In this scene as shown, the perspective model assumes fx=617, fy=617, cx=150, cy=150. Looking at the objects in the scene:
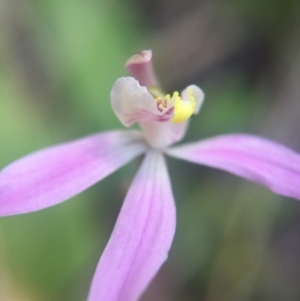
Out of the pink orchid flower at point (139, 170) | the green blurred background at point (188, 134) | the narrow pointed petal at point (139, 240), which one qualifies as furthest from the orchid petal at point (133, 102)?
the green blurred background at point (188, 134)

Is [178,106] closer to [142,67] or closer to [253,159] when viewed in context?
[142,67]

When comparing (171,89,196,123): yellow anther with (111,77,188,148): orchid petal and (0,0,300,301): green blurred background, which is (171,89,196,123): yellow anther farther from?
(0,0,300,301): green blurred background

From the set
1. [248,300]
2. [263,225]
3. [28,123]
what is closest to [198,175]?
[263,225]

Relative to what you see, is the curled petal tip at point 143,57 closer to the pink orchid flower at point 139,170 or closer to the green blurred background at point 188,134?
the pink orchid flower at point 139,170

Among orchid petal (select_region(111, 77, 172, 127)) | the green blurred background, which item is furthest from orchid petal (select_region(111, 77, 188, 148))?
the green blurred background

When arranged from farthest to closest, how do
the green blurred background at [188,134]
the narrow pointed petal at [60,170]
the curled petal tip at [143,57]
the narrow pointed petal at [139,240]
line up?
the green blurred background at [188,134], the curled petal tip at [143,57], the narrow pointed petal at [60,170], the narrow pointed petal at [139,240]
